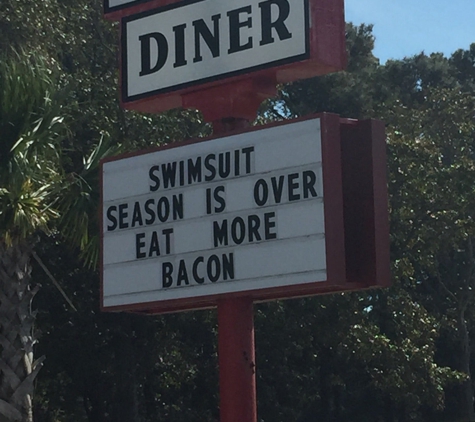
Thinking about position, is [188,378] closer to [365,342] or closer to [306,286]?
[365,342]

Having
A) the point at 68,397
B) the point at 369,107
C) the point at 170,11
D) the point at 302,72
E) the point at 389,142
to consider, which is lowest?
the point at 68,397

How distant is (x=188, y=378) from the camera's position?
28.1m

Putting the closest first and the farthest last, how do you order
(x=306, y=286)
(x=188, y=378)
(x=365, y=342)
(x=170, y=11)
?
1. (x=306, y=286)
2. (x=170, y=11)
3. (x=365, y=342)
4. (x=188, y=378)

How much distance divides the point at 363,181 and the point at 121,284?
255 centimetres

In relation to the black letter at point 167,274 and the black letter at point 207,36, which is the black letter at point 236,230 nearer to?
the black letter at point 167,274

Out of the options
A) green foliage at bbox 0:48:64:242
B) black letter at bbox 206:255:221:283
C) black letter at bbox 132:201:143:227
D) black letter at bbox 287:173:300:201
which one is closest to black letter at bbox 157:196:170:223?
black letter at bbox 132:201:143:227

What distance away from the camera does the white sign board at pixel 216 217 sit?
9.04 m

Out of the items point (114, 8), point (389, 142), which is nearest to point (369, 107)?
point (389, 142)

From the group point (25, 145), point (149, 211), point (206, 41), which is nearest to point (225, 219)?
point (149, 211)

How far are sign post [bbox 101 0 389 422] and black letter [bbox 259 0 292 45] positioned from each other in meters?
0.01

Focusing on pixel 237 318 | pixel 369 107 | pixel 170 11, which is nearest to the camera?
pixel 237 318

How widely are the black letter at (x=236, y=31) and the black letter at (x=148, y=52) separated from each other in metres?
0.78

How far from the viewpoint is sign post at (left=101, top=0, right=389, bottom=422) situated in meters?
9.03

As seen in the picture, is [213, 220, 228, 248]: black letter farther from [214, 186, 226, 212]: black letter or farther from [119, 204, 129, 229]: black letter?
[119, 204, 129, 229]: black letter
